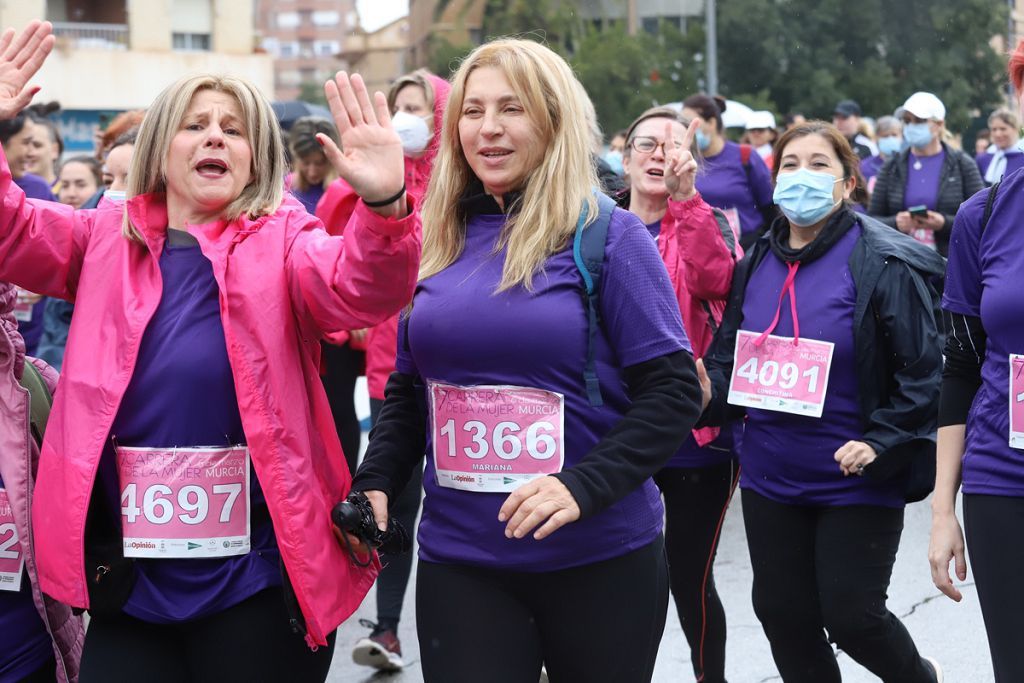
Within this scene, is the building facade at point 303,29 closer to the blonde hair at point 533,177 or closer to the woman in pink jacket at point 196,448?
the blonde hair at point 533,177

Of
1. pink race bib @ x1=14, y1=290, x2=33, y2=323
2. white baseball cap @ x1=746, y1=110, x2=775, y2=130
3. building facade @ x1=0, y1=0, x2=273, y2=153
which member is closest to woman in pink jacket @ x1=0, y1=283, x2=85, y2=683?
pink race bib @ x1=14, y1=290, x2=33, y2=323

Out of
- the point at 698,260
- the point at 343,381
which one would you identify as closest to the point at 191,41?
the point at 343,381

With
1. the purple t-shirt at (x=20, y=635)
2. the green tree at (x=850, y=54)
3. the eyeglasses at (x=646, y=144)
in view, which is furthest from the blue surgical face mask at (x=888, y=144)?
the green tree at (x=850, y=54)

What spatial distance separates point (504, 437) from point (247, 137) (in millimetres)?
935

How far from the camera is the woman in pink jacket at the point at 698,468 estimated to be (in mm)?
4742

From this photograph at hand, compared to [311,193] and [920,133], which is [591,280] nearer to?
[311,193]

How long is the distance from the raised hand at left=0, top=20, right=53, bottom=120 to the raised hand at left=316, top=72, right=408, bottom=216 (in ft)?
2.62

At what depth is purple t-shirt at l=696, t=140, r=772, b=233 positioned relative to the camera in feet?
28.3

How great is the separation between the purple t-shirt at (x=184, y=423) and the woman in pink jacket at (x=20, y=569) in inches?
12.6

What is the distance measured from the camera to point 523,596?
10.4ft

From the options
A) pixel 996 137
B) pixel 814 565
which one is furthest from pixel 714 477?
pixel 996 137

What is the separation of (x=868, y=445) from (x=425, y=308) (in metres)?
1.58

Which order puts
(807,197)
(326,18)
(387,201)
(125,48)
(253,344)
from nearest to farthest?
(387,201) → (253,344) → (807,197) → (125,48) → (326,18)

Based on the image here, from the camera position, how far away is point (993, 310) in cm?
325
